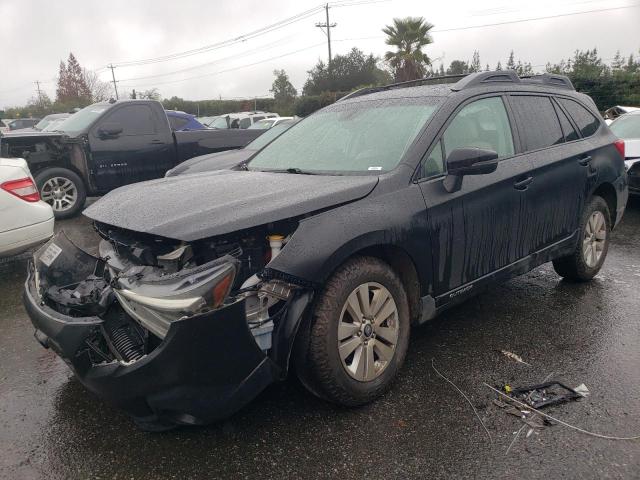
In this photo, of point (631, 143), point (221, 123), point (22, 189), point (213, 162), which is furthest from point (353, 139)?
point (221, 123)

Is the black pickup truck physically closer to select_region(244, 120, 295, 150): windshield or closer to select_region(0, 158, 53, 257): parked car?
select_region(244, 120, 295, 150): windshield

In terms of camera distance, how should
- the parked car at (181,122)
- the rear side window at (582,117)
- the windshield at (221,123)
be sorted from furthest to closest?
the windshield at (221,123) < the parked car at (181,122) < the rear side window at (582,117)

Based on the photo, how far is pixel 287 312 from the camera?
2.39 m

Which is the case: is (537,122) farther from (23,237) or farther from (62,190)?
(62,190)

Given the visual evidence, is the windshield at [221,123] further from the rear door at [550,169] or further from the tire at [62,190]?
the rear door at [550,169]

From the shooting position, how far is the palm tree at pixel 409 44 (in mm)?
27141

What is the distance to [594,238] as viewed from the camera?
4484 millimetres

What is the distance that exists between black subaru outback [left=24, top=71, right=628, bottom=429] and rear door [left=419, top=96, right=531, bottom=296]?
0.04 ft

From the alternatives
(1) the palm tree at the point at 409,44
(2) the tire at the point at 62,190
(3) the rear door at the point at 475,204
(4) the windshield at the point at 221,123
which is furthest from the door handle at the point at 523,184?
(1) the palm tree at the point at 409,44

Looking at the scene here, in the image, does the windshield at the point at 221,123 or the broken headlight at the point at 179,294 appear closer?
the broken headlight at the point at 179,294

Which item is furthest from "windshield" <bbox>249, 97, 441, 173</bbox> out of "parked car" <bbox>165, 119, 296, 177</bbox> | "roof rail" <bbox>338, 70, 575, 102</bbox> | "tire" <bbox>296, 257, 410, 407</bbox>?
"parked car" <bbox>165, 119, 296, 177</bbox>

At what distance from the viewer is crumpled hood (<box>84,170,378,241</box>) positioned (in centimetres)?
233

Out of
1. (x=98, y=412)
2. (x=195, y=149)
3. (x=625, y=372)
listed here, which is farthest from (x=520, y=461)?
(x=195, y=149)

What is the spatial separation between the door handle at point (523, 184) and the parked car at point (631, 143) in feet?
13.6
